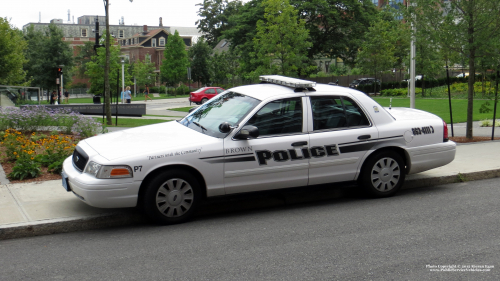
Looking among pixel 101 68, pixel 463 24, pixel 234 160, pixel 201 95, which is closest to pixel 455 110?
pixel 463 24

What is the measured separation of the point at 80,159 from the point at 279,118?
2.58 meters

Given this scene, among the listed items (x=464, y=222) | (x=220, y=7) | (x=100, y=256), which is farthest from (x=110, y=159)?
(x=220, y=7)

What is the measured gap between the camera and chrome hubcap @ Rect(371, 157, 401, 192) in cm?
703

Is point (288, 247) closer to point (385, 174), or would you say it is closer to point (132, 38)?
point (385, 174)

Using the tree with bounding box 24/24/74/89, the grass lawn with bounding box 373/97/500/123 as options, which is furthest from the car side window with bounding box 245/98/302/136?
the tree with bounding box 24/24/74/89

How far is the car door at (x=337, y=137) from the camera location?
6625 millimetres

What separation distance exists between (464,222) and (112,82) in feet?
127

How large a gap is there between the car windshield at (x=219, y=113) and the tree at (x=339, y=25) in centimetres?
4023

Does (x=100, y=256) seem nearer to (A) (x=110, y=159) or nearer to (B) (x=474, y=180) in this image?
(A) (x=110, y=159)

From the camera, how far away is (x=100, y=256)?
4973 mm

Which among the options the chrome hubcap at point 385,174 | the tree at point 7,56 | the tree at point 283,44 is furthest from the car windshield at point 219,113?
the tree at point 7,56

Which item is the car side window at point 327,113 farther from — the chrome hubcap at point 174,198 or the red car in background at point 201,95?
the red car in background at point 201,95

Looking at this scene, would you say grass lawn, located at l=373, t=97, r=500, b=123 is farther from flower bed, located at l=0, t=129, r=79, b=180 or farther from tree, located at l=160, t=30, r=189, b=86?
tree, located at l=160, t=30, r=189, b=86

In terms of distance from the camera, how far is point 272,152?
6.34 metres
